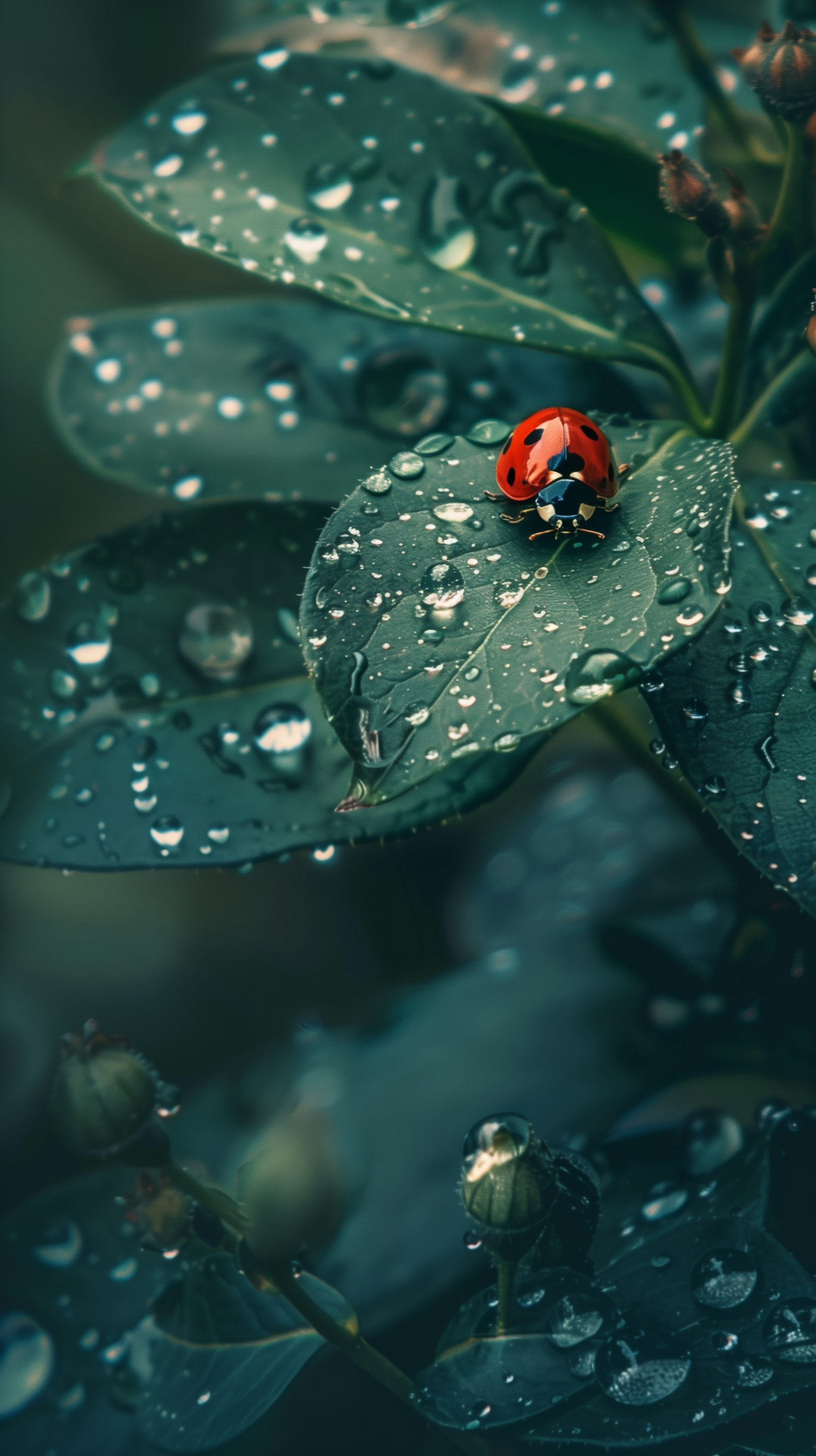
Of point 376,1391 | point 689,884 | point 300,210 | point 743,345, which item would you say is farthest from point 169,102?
point 376,1391

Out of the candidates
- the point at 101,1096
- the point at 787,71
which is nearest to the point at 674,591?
the point at 787,71

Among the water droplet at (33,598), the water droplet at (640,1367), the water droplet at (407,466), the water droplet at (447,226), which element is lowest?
the water droplet at (640,1367)

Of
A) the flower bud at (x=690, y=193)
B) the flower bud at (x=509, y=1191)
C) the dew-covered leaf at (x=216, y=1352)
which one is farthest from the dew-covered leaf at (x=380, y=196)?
the dew-covered leaf at (x=216, y=1352)

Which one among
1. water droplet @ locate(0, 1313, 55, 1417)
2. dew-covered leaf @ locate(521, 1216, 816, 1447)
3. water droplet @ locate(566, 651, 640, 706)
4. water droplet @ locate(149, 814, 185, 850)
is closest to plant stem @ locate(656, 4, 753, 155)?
water droplet @ locate(566, 651, 640, 706)

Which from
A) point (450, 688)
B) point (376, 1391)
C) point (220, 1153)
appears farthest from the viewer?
point (220, 1153)

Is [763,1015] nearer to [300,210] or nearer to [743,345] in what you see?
[743,345]

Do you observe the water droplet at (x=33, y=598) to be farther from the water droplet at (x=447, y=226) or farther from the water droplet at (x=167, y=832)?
the water droplet at (x=447, y=226)
